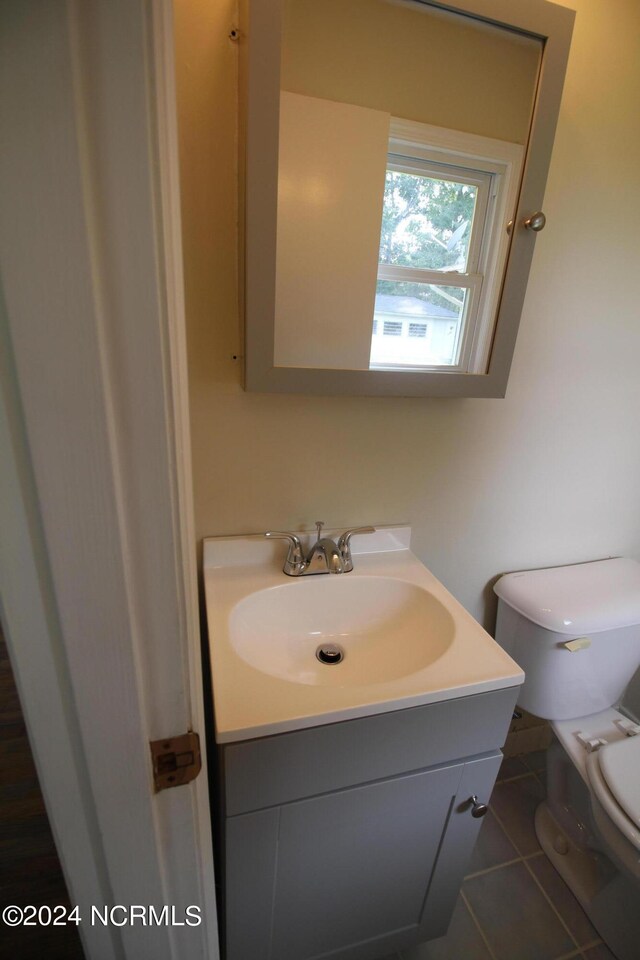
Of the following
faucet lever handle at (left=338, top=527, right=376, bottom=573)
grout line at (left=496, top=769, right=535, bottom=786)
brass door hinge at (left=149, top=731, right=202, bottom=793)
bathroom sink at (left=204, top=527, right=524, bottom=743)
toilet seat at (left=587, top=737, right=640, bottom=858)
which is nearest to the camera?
brass door hinge at (left=149, top=731, right=202, bottom=793)

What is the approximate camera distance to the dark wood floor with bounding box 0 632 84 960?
1.03m

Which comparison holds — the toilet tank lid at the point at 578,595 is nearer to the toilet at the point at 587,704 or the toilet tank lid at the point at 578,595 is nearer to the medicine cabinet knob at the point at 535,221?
the toilet at the point at 587,704

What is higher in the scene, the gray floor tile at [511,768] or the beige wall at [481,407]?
the beige wall at [481,407]

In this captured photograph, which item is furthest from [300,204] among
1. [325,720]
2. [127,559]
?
[325,720]

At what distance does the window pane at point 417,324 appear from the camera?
0.86 m

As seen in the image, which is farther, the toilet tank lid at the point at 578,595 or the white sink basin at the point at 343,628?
the toilet tank lid at the point at 578,595

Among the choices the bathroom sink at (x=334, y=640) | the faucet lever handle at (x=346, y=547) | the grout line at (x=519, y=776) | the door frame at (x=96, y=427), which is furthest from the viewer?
the grout line at (x=519, y=776)

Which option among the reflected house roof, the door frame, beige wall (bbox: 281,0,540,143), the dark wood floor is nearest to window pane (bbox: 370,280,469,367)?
the reflected house roof

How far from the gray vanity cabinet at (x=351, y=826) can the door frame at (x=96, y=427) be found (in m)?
0.26

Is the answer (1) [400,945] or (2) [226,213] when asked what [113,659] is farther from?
(1) [400,945]

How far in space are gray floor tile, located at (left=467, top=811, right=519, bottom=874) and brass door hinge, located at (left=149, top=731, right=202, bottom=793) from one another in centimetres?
129

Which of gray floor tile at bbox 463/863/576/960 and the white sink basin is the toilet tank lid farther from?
gray floor tile at bbox 463/863/576/960

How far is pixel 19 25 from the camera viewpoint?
0.76ft

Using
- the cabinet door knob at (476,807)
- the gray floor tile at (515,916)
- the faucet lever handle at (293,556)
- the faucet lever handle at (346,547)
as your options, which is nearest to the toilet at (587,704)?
the gray floor tile at (515,916)
